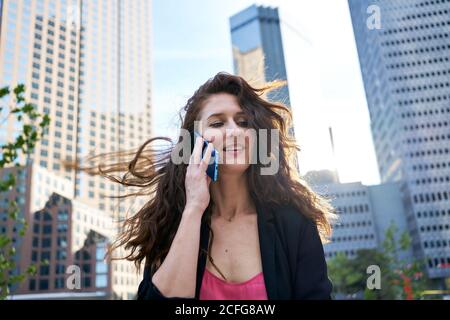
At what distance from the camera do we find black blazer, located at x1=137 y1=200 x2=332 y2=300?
4.30ft

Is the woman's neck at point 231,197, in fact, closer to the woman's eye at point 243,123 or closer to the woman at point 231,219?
the woman at point 231,219

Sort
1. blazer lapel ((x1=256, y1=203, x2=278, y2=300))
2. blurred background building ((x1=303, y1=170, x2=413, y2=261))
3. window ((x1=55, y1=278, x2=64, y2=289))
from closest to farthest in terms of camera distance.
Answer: blazer lapel ((x1=256, y1=203, x2=278, y2=300))
window ((x1=55, y1=278, x2=64, y2=289))
blurred background building ((x1=303, y1=170, x2=413, y2=261))

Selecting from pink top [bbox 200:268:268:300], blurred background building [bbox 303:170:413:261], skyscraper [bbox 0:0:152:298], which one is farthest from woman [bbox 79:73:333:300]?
blurred background building [bbox 303:170:413:261]

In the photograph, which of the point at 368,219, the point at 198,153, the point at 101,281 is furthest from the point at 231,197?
the point at 368,219

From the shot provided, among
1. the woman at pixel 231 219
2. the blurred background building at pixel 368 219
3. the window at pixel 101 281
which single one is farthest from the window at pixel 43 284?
the woman at pixel 231 219

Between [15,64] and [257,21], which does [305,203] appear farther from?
[257,21]

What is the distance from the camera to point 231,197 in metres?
1.63

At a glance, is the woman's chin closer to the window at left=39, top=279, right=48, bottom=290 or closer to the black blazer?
the black blazer

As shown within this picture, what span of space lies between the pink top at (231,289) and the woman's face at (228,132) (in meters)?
0.43

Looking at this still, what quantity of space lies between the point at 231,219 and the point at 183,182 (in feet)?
0.91

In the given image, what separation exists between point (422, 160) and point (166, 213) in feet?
201

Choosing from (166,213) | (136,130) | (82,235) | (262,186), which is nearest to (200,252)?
(166,213)

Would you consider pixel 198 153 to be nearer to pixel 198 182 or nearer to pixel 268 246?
pixel 198 182

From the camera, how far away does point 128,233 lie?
1.71 metres
